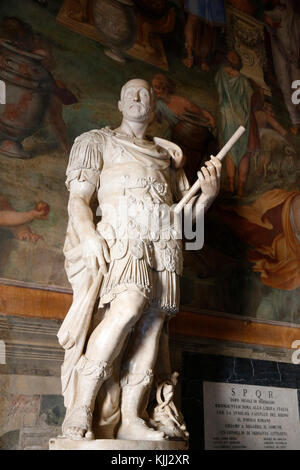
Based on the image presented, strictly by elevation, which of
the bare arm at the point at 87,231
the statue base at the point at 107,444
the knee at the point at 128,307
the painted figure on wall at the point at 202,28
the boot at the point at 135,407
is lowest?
the statue base at the point at 107,444

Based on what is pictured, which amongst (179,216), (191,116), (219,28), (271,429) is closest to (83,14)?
(191,116)

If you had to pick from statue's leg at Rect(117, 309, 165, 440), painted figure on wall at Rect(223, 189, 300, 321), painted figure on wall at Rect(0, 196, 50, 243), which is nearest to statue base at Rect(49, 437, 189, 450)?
statue's leg at Rect(117, 309, 165, 440)

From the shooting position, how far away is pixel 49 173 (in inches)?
214

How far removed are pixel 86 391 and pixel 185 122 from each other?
4.00 m

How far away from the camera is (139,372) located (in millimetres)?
3953

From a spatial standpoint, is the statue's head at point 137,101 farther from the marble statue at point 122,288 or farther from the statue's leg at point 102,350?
the statue's leg at point 102,350

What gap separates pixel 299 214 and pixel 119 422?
4344 millimetres

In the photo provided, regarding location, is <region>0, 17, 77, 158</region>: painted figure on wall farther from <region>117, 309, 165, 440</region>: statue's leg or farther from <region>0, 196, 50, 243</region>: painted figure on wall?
<region>117, 309, 165, 440</region>: statue's leg

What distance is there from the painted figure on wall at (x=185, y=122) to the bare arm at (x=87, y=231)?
249 cm

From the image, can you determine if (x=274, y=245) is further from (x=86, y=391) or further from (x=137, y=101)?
(x=86, y=391)

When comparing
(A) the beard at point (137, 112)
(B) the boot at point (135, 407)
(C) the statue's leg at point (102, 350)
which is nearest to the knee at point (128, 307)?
(C) the statue's leg at point (102, 350)

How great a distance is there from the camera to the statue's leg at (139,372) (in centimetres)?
381

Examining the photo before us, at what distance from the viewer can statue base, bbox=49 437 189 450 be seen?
3389 millimetres

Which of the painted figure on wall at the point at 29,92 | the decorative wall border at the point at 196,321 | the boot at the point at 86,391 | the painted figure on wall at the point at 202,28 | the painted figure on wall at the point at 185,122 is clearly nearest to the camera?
the boot at the point at 86,391
